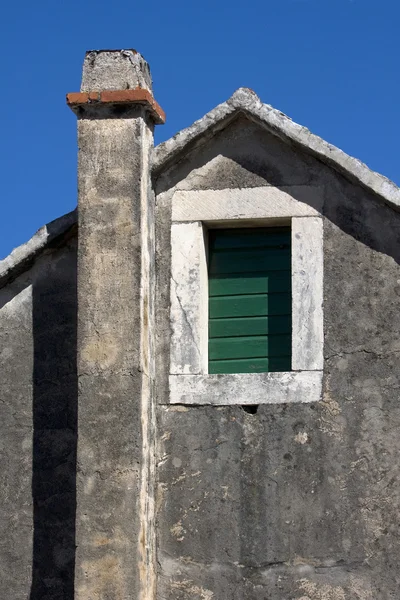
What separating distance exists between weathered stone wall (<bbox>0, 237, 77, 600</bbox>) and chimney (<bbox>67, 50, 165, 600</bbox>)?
0.55 m

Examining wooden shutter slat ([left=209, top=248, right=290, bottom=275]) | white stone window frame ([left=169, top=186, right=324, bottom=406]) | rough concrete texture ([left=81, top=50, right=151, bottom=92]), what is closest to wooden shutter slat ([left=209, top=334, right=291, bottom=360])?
white stone window frame ([left=169, top=186, right=324, bottom=406])

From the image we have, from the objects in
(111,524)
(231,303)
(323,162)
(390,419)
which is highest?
(323,162)

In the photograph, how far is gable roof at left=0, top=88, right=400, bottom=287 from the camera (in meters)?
9.63

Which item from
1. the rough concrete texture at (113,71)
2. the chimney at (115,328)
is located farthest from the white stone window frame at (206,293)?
the rough concrete texture at (113,71)

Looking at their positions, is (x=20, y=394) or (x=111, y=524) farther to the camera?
(x=20, y=394)

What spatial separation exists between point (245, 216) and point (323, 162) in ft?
2.10

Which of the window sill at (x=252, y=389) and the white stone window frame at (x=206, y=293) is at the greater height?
the white stone window frame at (x=206, y=293)

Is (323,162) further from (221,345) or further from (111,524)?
(111,524)

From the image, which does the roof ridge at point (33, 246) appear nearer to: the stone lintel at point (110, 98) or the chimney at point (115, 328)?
the chimney at point (115, 328)

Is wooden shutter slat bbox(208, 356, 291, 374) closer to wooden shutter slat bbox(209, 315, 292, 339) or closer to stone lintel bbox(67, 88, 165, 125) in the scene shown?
wooden shutter slat bbox(209, 315, 292, 339)

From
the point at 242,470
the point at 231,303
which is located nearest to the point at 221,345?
the point at 231,303

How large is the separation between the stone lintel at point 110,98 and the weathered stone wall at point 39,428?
1.00 m

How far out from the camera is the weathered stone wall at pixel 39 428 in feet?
32.0

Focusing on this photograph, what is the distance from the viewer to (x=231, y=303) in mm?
9922
